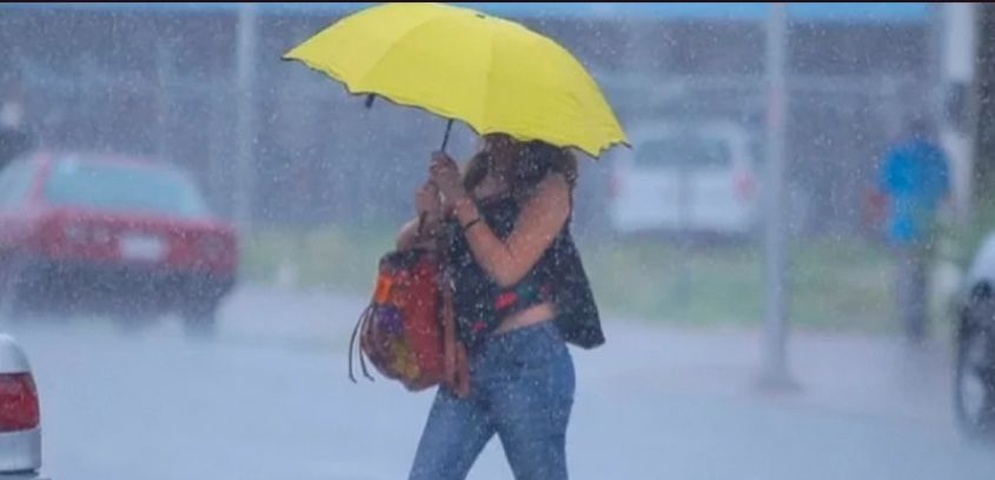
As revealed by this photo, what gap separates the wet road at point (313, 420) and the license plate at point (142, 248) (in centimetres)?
24

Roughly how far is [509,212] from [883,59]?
2.71 metres

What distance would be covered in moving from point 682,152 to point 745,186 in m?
0.31

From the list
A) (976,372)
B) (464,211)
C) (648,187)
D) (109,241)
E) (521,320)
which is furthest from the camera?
(648,187)

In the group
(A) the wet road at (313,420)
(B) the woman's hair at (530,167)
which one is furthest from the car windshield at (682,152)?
(B) the woman's hair at (530,167)

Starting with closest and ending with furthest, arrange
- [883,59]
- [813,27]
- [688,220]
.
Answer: [883,59], [813,27], [688,220]

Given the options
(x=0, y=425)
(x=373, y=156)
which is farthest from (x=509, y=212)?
(x=373, y=156)

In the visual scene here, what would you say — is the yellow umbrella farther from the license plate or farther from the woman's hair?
the license plate

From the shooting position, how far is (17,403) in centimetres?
558

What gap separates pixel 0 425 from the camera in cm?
553

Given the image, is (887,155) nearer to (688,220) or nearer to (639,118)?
(639,118)

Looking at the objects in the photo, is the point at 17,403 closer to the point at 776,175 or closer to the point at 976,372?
the point at 976,372

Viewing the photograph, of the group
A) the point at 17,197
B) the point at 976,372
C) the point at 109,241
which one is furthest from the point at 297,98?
the point at 976,372

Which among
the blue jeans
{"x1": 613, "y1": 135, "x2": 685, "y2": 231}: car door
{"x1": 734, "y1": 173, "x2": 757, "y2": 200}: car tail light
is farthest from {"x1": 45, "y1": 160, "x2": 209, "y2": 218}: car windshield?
{"x1": 734, "y1": 173, "x2": 757, "y2": 200}: car tail light

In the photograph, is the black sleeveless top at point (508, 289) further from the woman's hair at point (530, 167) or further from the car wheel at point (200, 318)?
the car wheel at point (200, 318)
